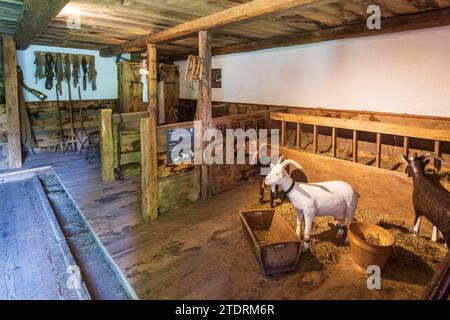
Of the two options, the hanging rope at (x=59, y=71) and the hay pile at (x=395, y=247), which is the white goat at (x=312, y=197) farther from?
the hanging rope at (x=59, y=71)

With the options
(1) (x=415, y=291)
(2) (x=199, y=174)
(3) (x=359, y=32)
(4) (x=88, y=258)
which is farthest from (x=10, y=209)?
(3) (x=359, y=32)

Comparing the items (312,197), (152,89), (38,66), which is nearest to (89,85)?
(38,66)

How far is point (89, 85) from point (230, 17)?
198 inches

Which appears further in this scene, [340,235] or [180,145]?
[180,145]

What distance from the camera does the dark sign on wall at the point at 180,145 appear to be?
338cm

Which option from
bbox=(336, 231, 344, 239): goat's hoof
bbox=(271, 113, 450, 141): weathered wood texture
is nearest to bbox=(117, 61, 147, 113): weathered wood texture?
bbox=(271, 113, 450, 141): weathered wood texture

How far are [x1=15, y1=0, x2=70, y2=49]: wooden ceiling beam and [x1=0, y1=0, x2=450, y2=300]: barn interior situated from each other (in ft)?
0.09

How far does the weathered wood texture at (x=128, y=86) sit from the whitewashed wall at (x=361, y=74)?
2831 mm

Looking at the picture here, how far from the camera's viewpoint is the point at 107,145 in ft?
14.5

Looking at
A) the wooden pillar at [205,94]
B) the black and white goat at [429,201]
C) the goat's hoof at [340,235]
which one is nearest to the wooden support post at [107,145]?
the wooden pillar at [205,94]

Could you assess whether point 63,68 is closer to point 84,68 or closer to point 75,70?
point 75,70

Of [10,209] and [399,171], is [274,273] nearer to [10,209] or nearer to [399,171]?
[399,171]

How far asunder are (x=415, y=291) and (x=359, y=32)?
3219 millimetres
